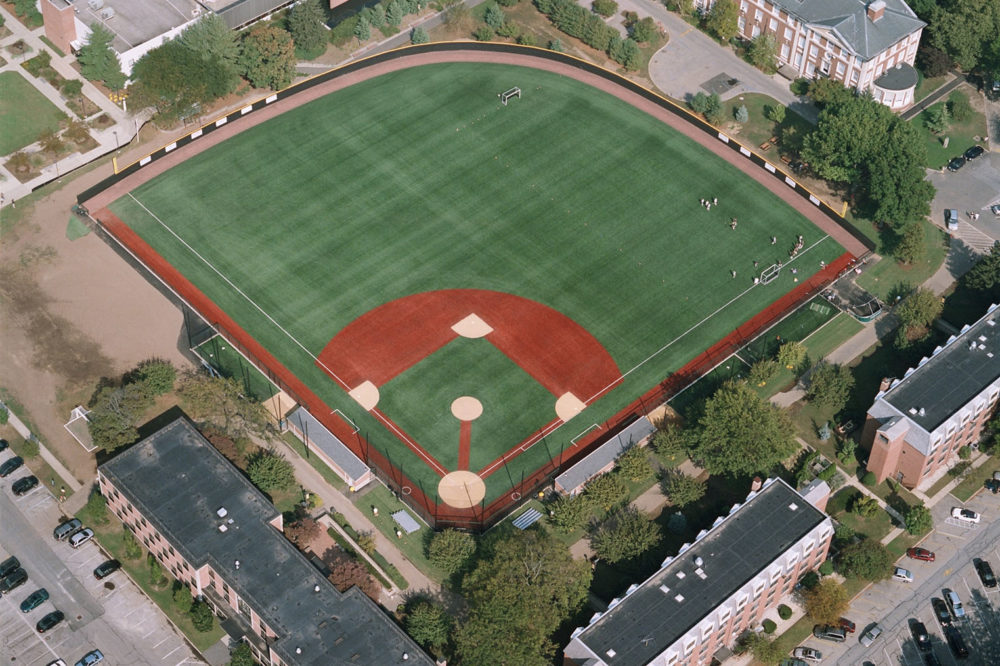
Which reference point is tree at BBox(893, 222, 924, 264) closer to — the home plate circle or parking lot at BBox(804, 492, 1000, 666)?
parking lot at BBox(804, 492, 1000, 666)

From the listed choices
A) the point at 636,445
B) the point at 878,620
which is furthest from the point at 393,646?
the point at 878,620

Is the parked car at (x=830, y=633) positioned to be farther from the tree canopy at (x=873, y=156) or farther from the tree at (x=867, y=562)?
the tree canopy at (x=873, y=156)

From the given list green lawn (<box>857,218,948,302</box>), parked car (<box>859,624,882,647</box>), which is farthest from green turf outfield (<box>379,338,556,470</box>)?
green lawn (<box>857,218,948,302</box>)

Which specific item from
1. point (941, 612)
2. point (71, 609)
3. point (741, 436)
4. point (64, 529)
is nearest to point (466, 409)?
point (741, 436)

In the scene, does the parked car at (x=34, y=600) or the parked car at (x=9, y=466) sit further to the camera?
the parked car at (x=9, y=466)

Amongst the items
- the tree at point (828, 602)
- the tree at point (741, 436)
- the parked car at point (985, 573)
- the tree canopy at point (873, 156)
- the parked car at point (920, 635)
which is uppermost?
the tree canopy at point (873, 156)

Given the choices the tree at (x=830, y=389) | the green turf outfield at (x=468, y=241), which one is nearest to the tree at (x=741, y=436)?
the tree at (x=830, y=389)

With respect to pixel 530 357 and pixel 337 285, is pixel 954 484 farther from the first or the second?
pixel 337 285
